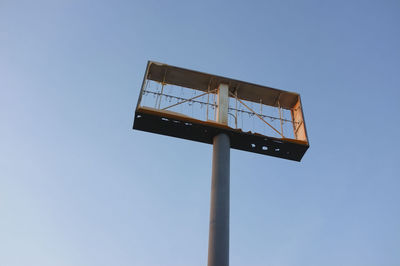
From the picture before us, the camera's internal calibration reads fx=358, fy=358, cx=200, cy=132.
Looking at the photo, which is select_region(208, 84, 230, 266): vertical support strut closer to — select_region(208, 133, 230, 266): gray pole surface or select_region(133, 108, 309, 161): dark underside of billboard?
select_region(208, 133, 230, 266): gray pole surface

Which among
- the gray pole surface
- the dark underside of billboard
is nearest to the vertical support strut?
the gray pole surface

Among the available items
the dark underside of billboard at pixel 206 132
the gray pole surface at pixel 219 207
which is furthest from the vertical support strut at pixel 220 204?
the dark underside of billboard at pixel 206 132

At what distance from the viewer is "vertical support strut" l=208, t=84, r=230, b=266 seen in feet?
33.5

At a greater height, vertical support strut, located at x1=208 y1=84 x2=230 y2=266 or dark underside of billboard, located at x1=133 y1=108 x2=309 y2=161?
dark underside of billboard, located at x1=133 y1=108 x2=309 y2=161

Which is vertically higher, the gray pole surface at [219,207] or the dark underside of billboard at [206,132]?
the dark underside of billboard at [206,132]

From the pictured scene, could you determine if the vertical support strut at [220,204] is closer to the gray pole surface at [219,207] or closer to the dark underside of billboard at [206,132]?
the gray pole surface at [219,207]

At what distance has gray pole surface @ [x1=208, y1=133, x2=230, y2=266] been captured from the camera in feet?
33.4

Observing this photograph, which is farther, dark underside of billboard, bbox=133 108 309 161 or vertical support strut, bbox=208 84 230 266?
dark underside of billboard, bbox=133 108 309 161

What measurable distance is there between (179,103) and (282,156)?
4.70m

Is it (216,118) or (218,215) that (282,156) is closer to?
(216,118)

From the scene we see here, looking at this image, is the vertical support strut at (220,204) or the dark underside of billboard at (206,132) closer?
the vertical support strut at (220,204)

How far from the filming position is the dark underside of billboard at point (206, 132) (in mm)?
13047

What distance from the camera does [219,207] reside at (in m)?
11.1

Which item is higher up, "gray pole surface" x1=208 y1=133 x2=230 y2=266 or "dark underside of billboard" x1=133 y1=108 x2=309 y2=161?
"dark underside of billboard" x1=133 y1=108 x2=309 y2=161
